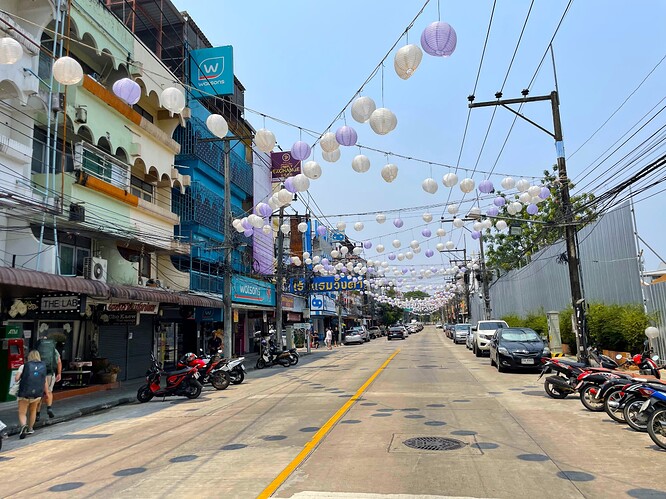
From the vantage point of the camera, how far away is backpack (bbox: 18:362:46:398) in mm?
9797

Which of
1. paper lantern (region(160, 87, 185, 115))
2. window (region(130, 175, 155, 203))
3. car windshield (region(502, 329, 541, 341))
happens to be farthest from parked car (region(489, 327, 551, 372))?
window (region(130, 175, 155, 203))

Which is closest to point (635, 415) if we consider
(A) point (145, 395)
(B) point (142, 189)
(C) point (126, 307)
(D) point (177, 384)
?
(D) point (177, 384)

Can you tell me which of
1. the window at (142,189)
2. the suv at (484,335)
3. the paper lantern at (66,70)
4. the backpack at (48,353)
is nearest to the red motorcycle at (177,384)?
the backpack at (48,353)

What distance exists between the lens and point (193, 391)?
14.1 m

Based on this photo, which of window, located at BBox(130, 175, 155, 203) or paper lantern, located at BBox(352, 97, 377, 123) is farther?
window, located at BBox(130, 175, 155, 203)

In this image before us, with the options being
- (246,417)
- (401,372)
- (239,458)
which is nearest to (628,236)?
(401,372)

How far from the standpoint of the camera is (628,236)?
696 inches

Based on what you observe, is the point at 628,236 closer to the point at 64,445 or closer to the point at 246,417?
the point at 246,417

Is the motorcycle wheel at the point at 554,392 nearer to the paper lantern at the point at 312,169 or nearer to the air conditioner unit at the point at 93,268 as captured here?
the paper lantern at the point at 312,169

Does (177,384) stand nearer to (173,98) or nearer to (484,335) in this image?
(173,98)

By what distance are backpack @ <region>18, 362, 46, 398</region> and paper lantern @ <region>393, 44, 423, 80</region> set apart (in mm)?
8676

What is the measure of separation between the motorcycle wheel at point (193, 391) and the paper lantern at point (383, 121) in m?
8.97

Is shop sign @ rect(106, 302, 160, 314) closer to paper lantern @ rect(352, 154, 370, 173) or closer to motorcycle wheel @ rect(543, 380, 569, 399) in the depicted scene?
paper lantern @ rect(352, 154, 370, 173)

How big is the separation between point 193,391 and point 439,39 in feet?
36.4
